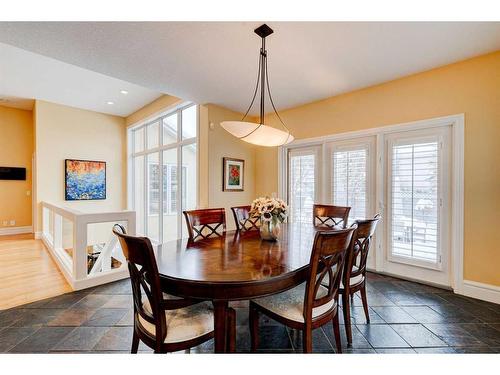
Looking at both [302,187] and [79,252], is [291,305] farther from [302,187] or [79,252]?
[302,187]

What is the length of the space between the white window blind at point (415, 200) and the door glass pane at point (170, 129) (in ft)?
13.4

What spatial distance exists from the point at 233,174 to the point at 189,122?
141cm

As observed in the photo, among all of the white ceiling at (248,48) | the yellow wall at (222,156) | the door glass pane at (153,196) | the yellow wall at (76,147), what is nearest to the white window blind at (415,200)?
the white ceiling at (248,48)

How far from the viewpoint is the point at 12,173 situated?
233 inches

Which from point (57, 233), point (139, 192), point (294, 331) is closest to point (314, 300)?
point (294, 331)

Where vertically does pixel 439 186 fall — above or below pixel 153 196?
above

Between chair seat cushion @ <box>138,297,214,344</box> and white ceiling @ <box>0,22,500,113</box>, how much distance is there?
2.22m

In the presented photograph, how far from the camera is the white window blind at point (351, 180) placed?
11.1ft

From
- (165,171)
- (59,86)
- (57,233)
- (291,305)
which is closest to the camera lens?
(291,305)

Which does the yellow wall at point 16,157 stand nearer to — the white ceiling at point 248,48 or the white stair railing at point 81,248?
the white stair railing at point 81,248

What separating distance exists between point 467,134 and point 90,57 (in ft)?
13.5

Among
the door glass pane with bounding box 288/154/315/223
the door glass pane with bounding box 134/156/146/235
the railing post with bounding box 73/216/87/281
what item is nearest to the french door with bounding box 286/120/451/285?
the door glass pane with bounding box 288/154/315/223

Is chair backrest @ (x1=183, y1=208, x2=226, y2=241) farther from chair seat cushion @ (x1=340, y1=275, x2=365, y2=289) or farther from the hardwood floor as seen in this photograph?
the hardwood floor
